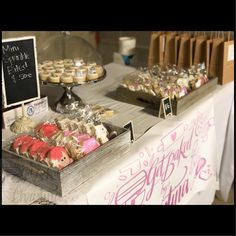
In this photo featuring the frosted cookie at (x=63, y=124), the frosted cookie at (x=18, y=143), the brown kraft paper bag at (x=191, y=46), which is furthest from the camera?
the brown kraft paper bag at (x=191, y=46)

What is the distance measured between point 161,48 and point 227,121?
59cm

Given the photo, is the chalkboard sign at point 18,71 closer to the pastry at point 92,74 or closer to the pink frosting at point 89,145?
the pastry at point 92,74

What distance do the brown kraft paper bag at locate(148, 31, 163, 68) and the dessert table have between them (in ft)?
0.71

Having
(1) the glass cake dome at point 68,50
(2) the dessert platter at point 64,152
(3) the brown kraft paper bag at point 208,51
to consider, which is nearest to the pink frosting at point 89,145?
(2) the dessert platter at point 64,152

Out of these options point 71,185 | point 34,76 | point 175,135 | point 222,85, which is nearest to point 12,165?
point 71,185

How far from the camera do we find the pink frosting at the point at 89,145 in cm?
102

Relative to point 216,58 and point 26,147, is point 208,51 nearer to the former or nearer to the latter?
point 216,58

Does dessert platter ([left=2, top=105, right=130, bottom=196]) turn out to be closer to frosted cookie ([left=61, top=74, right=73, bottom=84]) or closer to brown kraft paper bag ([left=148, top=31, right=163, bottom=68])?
frosted cookie ([left=61, top=74, right=73, bottom=84])

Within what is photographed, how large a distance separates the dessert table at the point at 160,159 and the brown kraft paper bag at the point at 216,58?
105mm

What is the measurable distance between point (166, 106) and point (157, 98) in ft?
0.21

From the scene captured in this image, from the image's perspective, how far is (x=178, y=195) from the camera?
Result: 148 cm

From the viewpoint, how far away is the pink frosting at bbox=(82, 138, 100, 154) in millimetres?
1019

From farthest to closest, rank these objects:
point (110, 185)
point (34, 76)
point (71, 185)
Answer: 1. point (34, 76)
2. point (110, 185)
3. point (71, 185)
